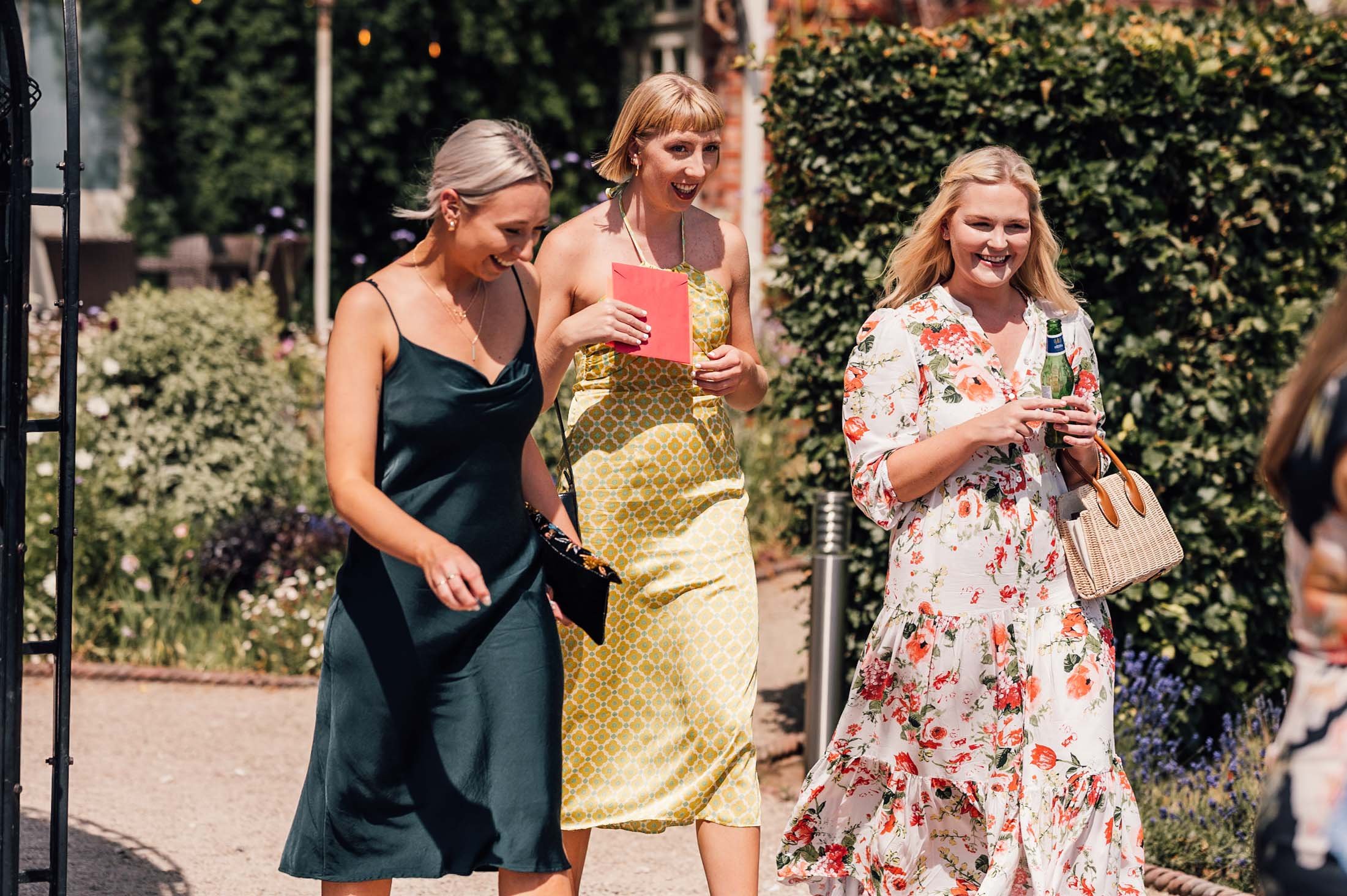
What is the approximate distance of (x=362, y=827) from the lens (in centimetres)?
286

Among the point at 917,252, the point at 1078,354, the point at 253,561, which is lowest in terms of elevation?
the point at 253,561

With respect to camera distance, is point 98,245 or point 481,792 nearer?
point 481,792

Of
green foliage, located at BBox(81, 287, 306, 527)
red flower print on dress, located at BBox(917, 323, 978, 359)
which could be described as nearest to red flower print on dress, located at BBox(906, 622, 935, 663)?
red flower print on dress, located at BBox(917, 323, 978, 359)

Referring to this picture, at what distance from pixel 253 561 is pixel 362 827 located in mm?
4570

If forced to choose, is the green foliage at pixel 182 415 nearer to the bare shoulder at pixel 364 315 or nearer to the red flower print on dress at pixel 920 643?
the red flower print on dress at pixel 920 643

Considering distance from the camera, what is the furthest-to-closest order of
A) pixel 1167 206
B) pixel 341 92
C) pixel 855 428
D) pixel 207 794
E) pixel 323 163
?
pixel 341 92 < pixel 323 163 < pixel 207 794 < pixel 1167 206 < pixel 855 428

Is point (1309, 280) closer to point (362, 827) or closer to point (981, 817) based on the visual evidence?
point (981, 817)

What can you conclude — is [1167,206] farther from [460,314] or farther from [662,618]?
[460,314]

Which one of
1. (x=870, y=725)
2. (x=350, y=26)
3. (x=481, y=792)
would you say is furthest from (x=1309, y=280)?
(x=350, y=26)

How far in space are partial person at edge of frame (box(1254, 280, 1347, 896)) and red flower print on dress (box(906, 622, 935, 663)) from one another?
1.55 meters

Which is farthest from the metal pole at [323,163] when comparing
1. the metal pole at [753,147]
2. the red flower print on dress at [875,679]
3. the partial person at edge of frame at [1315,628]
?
the partial person at edge of frame at [1315,628]

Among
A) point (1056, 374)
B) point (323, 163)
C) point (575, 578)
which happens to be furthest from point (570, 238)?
point (323, 163)

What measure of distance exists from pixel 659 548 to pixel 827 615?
5.04ft

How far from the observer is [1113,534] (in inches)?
134
